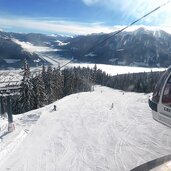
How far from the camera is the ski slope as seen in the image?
17984 mm

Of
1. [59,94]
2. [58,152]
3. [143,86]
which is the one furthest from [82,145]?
[143,86]

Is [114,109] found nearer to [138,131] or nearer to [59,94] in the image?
[138,131]

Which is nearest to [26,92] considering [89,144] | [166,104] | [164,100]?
[89,144]

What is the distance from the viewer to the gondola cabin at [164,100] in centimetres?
973

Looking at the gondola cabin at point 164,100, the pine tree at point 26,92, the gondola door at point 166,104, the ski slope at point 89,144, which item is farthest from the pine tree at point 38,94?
the gondola door at point 166,104

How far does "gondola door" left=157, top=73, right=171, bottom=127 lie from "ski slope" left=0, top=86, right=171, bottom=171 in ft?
24.5

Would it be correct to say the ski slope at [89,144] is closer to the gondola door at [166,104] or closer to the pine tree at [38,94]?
the gondola door at [166,104]

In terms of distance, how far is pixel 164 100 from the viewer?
9.91 m

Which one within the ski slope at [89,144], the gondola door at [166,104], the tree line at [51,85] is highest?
the gondola door at [166,104]

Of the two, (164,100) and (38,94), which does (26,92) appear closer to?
(38,94)

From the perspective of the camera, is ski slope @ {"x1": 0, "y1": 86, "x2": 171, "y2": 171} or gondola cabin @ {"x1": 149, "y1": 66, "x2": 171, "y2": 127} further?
ski slope @ {"x1": 0, "y1": 86, "x2": 171, "y2": 171}

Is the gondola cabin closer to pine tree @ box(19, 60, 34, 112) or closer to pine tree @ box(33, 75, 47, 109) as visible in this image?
pine tree @ box(19, 60, 34, 112)

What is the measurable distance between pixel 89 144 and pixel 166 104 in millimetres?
13028

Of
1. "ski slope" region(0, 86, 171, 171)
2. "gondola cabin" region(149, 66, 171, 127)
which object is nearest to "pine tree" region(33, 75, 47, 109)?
"ski slope" region(0, 86, 171, 171)
